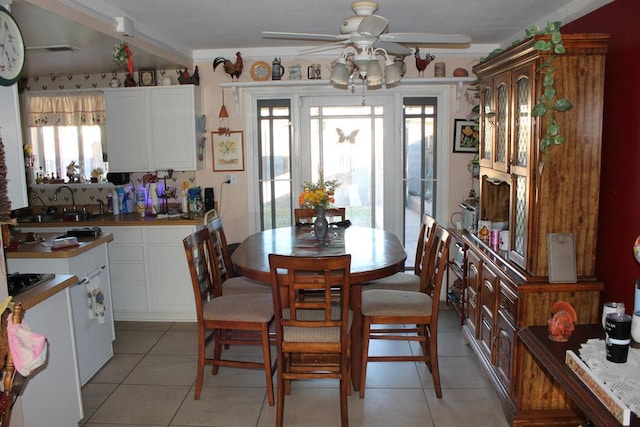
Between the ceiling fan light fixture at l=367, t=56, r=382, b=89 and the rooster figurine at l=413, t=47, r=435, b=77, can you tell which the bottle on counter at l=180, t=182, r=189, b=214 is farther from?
the ceiling fan light fixture at l=367, t=56, r=382, b=89

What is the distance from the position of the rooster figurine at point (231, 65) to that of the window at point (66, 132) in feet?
3.94

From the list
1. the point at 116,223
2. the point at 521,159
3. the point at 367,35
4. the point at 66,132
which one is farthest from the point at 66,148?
the point at 521,159

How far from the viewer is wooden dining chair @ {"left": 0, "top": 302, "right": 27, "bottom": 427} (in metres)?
1.64

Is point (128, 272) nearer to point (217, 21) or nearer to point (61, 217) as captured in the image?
point (61, 217)

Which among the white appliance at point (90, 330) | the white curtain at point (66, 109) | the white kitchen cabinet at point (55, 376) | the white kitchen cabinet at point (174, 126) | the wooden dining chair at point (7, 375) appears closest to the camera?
the wooden dining chair at point (7, 375)

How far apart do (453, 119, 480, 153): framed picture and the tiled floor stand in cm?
180

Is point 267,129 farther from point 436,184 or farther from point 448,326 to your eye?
point 448,326

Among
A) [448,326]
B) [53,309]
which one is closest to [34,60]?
[53,309]

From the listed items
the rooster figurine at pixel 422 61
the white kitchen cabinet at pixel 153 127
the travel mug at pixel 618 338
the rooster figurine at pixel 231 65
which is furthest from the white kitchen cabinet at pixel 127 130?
the travel mug at pixel 618 338

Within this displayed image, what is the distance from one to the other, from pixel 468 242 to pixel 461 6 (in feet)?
5.20

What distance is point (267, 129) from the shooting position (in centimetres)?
483

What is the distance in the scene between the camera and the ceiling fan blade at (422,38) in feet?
8.46

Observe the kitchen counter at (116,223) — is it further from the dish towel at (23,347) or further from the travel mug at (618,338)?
the travel mug at (618,338)

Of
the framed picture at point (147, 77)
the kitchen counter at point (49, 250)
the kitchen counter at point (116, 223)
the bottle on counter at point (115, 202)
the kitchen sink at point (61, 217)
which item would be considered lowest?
the kitchen counter at point (49, 250)
